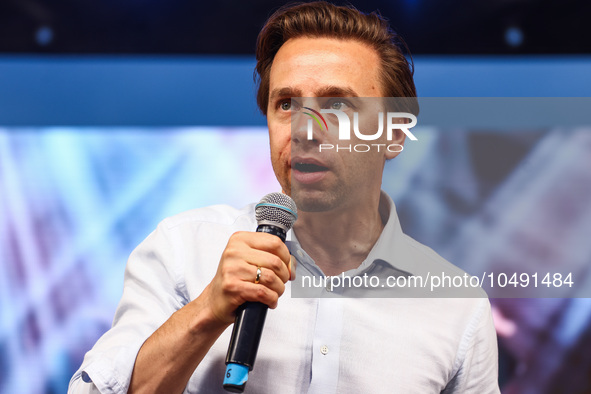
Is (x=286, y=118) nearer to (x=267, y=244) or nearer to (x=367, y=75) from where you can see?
(x=367, y=75)

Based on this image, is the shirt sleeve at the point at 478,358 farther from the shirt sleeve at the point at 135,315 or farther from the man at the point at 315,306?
the shirt sleeve at the point at 135,315

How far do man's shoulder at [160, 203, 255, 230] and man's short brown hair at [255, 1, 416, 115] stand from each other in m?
0.56

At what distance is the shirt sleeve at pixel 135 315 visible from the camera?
1.17 meters

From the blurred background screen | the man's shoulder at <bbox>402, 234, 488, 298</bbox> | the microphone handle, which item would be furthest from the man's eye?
the blurred background screen

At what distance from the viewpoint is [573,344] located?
2.10 metres

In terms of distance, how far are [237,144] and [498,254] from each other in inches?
49.2

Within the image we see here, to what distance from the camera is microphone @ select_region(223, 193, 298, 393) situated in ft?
2.96

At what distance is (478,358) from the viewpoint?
4.89ft

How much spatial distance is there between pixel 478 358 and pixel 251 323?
2.69 ft

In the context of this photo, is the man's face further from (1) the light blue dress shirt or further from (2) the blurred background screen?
(2) the blurred background screen

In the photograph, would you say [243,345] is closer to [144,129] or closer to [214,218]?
[214,218]

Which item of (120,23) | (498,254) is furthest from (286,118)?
(120,23)

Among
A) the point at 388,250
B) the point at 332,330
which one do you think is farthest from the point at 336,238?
the point at 332,330

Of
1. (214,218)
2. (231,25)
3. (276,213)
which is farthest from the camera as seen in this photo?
(231,25)
